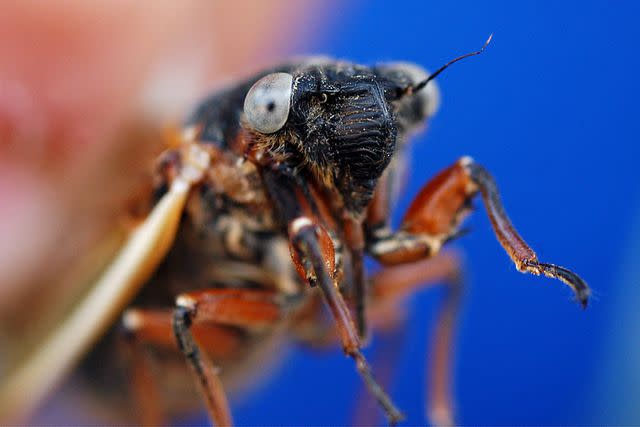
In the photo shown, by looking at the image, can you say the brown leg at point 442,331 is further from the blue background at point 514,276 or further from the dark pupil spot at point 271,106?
the dark pupil spot at point 271,106

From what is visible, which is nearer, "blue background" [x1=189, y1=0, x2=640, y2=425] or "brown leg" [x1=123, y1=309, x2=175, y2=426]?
"brown leg" [x1=123, y1=309, x2=175, y2=426]

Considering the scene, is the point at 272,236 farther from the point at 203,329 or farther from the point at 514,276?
the point at 514,276

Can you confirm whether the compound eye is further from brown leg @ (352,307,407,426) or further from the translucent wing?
brown leg @ (352,307,407,426)

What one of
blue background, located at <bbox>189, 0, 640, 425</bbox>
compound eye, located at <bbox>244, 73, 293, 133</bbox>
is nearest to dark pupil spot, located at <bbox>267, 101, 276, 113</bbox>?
compound eye, located at <bbox>244, 73, 293, 133</bbox>

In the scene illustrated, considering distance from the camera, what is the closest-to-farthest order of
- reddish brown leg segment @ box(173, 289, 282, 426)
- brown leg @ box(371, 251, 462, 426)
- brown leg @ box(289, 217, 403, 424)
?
brown leg @ box(289, 217, 403, 424) → reddish brown leg segment @ box(173, 289, 282, 426) → brown leg @ box(371, 251, 462, 426)

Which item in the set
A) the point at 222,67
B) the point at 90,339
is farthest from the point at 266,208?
the point at 222,67

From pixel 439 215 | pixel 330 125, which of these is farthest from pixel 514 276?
pixel 330 125
